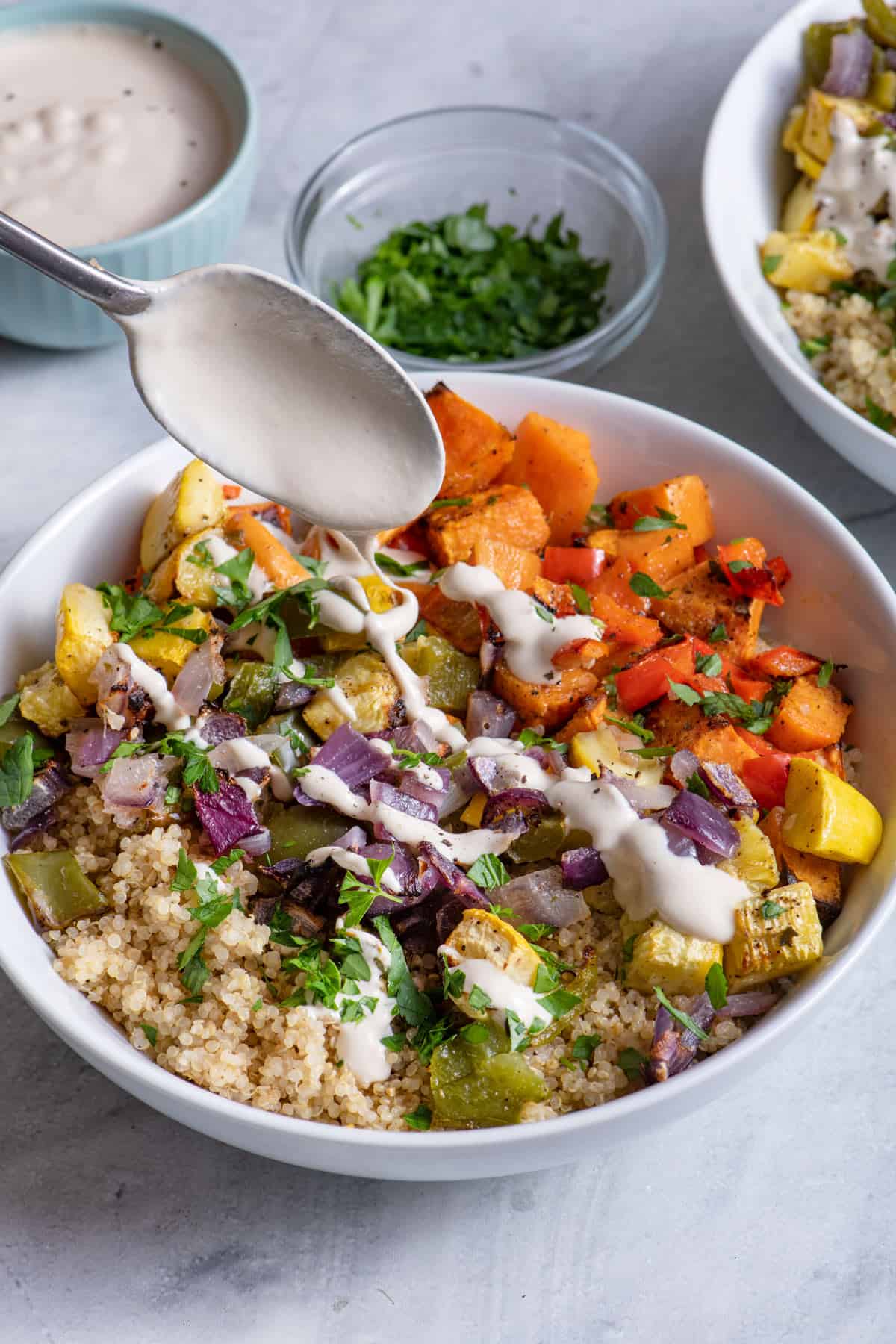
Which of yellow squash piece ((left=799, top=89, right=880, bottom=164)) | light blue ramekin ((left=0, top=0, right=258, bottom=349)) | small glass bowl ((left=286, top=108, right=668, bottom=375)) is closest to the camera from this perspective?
light blue ramekin ((left=0, top=0, right=258, bottom=349))

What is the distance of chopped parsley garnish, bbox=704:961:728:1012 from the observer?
2.01m

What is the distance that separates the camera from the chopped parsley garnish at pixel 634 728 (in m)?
2.30

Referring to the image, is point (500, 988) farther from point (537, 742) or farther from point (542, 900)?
point (537, 742)

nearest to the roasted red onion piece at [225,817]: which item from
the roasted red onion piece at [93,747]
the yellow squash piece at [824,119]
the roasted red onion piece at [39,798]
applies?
the roasted red onion piece at [93,747]

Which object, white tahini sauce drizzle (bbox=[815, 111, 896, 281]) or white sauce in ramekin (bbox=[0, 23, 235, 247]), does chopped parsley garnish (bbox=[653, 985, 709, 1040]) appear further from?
white sauce in ramekin (bbox=[0, 23, 235, 247])

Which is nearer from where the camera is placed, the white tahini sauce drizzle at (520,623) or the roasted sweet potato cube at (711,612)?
the white tahini sauce drizzle at (520,623)

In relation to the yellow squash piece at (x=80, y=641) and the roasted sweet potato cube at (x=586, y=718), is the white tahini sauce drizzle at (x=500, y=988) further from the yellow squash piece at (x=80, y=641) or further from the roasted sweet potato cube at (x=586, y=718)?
the yellow squash piece at (x=80, y=641)

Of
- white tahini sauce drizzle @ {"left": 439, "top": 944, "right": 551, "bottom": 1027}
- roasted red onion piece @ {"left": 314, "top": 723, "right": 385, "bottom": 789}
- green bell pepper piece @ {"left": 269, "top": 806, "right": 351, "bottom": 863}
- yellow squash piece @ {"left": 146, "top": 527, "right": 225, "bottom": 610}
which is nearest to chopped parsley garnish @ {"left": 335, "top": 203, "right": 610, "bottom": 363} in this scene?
yellow squash piece @ {"left": 146, "top": 527, "right": 225, "bottom": 610}

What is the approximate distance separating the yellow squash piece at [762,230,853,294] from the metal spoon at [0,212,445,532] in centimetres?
125

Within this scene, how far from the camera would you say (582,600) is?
2.44m

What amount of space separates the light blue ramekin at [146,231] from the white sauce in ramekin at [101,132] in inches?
1.2

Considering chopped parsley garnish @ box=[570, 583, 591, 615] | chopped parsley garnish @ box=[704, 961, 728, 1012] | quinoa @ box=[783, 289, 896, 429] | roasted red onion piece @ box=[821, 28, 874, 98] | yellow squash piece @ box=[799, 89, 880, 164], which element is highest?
roasted red onion piece @ box=[821, 28, 874, 98]

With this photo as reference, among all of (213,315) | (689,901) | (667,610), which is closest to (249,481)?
(213,315)

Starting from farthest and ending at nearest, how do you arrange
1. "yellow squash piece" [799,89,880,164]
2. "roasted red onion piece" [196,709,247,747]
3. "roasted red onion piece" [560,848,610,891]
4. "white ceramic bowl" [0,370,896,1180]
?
"yellow squash piece" [799,89,880,164]
"roasted red onion piece" [196,709,247,747]
"roasted red onion piece" [560,848,610,891]
"white ceramic bowl" [0,370,896,1180]
